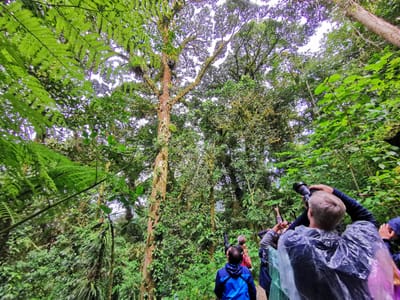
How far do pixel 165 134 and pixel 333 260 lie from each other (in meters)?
4.14

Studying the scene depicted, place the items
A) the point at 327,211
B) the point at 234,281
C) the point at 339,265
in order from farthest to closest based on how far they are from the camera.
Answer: the point at 234,281 → the point at 327,211 → the point at 339,265

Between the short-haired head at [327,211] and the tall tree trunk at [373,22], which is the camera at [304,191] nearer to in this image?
the short-haired head at [327,211]

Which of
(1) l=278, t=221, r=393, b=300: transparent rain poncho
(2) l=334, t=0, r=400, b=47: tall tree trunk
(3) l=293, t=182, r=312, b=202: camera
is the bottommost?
(1) l=278, t=221, r=393, b=300: transparent rain poncho

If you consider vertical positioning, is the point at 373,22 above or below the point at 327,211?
above

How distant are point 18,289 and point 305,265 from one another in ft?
13.2

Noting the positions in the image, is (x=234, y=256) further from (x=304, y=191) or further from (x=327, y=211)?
(x=327, y=211)

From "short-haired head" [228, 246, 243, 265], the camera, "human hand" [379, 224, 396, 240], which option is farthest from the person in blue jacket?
"human hand" [379, 224, 396, 240]

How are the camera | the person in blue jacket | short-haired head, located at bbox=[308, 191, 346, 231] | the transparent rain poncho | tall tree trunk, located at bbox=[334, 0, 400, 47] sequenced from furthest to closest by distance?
1. tall tree trunk, located at bbox=[334, 0, 400, 47]
2. the person in blue jacket
3. the camera
4. short-haired head, located at bbox=[308, 191, 346, 231]
5. the transparent rain poncho

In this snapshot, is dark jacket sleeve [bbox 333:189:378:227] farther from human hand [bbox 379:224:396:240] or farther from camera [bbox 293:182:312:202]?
human hand [bbox 379:224:396:240]

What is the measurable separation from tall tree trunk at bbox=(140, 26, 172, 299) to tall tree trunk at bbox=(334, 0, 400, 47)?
348 cm

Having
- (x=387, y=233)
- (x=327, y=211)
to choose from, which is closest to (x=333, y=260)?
(x=327, y=211)

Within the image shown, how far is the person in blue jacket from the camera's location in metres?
1.89

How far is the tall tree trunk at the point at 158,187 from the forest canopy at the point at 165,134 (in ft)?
0.10

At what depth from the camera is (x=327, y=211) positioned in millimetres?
957
